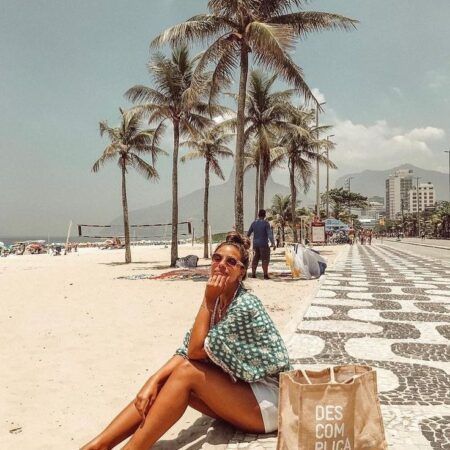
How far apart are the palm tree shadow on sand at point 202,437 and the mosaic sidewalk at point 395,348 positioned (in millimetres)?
148

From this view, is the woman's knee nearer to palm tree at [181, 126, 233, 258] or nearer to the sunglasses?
the sunglasses

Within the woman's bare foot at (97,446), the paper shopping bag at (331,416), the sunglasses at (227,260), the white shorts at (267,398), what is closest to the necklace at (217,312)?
the sunglasses at (227,260)

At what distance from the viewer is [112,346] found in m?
5.29

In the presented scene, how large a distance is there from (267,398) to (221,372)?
0.31 metres

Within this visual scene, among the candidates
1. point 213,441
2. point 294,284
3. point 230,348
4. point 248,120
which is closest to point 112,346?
point 213,441

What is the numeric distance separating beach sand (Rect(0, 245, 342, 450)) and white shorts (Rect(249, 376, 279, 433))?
0.35 meters

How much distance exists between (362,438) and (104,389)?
8.19 ft

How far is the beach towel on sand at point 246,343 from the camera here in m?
2.50

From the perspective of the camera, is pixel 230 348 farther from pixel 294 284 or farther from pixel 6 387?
pixel 294 284

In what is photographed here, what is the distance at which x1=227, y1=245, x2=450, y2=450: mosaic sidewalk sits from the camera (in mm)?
2713

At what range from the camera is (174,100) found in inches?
716

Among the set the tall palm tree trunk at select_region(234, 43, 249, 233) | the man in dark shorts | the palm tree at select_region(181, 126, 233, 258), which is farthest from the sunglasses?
the palm tree at select_region(181, 126, 233, 258)

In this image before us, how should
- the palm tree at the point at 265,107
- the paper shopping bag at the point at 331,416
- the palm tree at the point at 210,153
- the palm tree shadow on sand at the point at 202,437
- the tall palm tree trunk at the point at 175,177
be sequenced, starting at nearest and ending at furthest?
the paper shopping bag at the point at 331,416 < the palm tree shadow on sand at the point at 202,437 < the tall palm tree trunk at the point at 175,177 < the palm tree at the point at 265,107 < the palm tree at the point at 210,153

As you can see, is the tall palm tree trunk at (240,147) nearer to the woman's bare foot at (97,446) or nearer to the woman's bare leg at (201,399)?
the woman's bare leg at (201,399)
